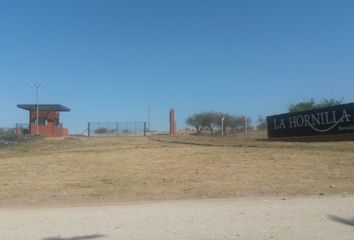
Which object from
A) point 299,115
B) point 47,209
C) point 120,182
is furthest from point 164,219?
point 299,115

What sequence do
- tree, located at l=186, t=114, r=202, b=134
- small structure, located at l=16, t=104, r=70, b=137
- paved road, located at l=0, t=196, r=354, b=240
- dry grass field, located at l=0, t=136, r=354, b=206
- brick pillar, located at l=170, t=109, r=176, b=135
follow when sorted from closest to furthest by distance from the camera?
paved road, located at l=0, t=196, r=354, b=240
dry grass field, located at l=0, t=136, r=354, b=206
brick pillar, located at l=170, t=109, r=176, b=135
small structure, located at l=16, t=104, r=70, b=137
tree, located at l=186, t=114, r=202, b=134

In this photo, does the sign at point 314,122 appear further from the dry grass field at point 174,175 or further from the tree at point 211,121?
the tree at point 211,121

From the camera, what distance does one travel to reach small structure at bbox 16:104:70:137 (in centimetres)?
6919

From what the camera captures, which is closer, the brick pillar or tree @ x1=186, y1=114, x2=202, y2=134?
the brick pillar

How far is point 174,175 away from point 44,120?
57.6 m

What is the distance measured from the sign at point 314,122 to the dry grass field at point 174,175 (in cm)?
662

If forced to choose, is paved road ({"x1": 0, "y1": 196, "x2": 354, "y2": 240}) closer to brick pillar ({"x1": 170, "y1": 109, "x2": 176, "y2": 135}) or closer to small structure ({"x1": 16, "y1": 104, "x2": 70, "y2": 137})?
brick pillar ({"x1": 170, "y1": 109, "x2": 176, "y2": 135})

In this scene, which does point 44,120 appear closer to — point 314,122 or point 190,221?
point 314,122

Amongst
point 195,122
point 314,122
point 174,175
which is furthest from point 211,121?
point 174,175

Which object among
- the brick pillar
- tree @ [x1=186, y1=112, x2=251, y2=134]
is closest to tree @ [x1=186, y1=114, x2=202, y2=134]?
tree @ [x1=186, y1=112, x2=251, y2=134]

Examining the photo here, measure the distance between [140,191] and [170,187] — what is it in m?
0.93

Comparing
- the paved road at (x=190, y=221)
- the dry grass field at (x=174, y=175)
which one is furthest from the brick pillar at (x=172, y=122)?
the paved road at (x=190, y=221)

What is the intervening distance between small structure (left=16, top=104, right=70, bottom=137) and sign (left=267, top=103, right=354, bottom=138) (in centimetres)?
3689

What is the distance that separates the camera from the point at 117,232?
9703 mm
